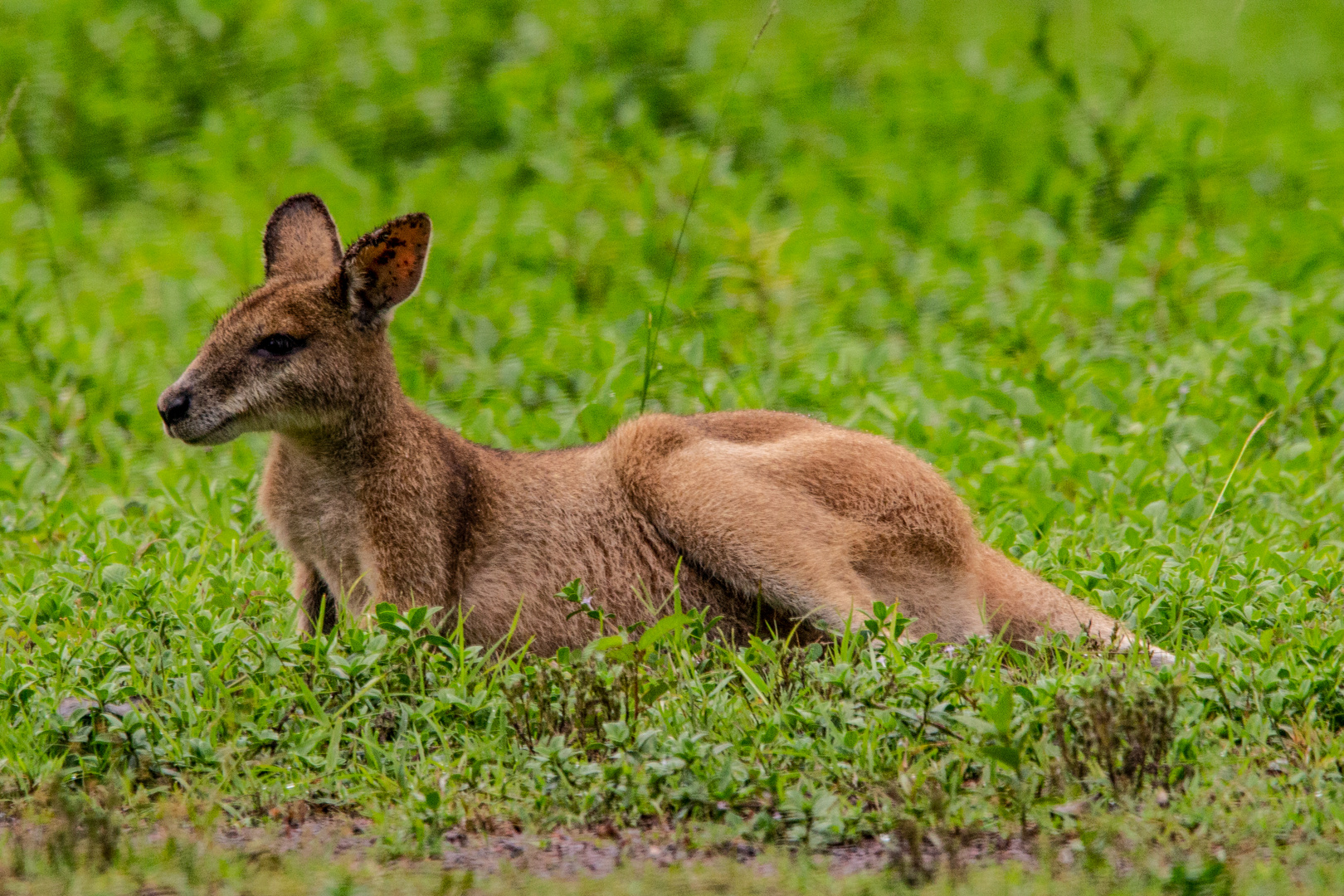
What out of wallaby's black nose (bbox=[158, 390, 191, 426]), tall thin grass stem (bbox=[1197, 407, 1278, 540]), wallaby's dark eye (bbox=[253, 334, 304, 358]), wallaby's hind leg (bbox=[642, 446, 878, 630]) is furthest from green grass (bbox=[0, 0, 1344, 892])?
wallaby's dark eye (bbox=[253, 334, 304, 358])

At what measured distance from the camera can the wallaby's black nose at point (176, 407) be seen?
16.8ft

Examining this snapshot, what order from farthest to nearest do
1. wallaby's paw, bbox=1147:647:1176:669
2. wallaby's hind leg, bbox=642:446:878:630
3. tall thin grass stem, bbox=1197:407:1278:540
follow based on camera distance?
tall thin grass stem, bbox=1197:407:1278:540
wallaby's hind leg, bbox=642:446:878:630
wallaby's paw, bbox=1147:647:1176:669

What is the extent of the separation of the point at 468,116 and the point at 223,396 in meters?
5.87

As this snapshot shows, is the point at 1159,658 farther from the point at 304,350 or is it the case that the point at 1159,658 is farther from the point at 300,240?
the point at 300,240

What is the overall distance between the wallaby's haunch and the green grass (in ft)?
0.93

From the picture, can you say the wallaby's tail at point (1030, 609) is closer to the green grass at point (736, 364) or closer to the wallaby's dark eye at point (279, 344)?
the green grass at point (736, 364)

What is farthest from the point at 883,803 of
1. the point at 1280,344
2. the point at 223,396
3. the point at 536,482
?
the point at 1280,344

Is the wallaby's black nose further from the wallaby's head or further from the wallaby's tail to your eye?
the wallaby's tail

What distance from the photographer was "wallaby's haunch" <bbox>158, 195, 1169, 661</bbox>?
5.14 metres

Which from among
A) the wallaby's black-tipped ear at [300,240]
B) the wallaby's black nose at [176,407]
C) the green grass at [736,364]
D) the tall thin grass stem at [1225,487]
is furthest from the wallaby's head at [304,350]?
the tall thin grass stem at [1225,487]

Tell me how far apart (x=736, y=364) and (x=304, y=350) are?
126 inches

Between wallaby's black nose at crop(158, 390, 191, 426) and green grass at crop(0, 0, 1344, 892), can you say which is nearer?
green grass at crop(0, 0, 1344, 892)

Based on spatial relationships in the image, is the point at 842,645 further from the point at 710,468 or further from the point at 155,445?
the point at 155,445

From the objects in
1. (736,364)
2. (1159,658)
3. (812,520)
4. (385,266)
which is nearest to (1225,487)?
(1159,658)
